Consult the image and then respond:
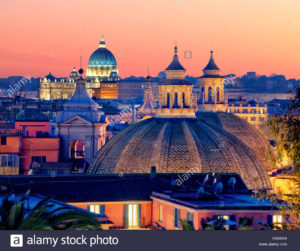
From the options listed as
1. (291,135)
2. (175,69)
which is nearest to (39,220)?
(291,135)

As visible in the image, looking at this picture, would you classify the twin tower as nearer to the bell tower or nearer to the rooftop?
the bell tower

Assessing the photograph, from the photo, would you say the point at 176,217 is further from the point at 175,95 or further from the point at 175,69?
the point at 175,69

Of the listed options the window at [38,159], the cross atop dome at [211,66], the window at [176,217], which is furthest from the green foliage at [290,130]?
the cross atop dome at [211,66]

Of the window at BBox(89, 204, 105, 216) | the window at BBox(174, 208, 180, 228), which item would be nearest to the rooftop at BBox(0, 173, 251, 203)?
the window at BBox(89, 204, 105, 216)

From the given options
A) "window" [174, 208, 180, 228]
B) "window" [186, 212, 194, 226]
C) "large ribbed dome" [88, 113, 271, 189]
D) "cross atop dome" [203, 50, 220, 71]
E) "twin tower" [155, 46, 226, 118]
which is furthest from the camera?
"cross atop dome" [203, 50, 220, 71]

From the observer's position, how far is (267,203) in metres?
32.1

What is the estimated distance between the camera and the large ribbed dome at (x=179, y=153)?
4344cm

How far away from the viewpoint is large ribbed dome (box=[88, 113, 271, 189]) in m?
43.4

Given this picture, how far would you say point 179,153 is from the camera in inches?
1752

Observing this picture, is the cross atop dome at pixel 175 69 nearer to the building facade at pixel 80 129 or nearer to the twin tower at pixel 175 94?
the twin tower at pixel 175 94

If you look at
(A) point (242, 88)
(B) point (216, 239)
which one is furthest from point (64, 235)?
(A) point (242, 88)

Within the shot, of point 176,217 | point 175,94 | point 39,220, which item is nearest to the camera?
point 39,220

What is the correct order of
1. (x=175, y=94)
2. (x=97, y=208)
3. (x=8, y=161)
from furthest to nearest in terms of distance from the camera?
(x=8, y=161), (x=175, y=94), (x=97, y=208)

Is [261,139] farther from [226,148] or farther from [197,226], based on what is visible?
[197,226]
